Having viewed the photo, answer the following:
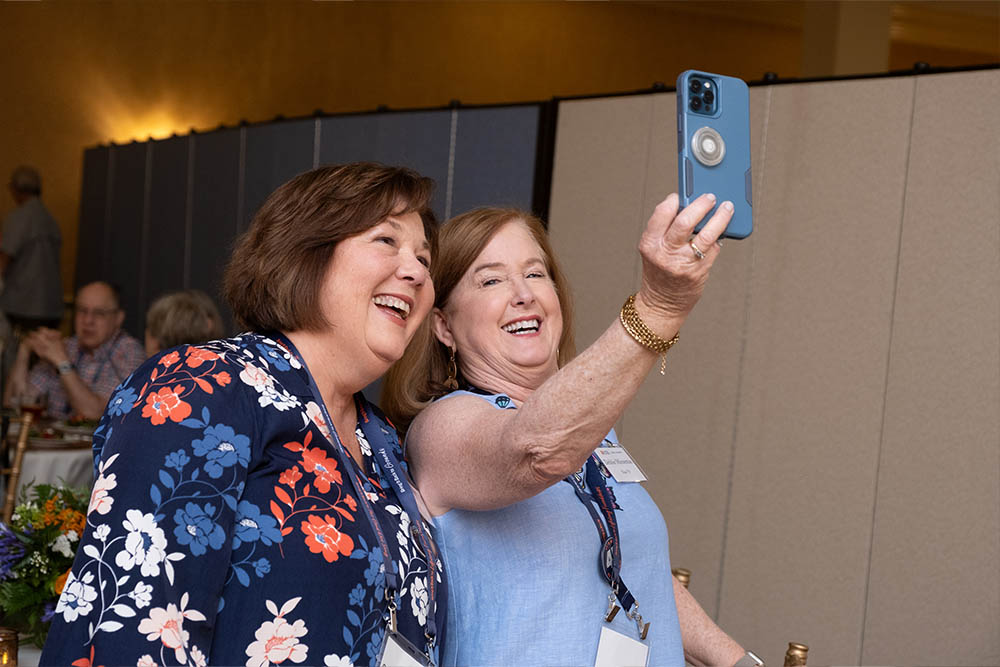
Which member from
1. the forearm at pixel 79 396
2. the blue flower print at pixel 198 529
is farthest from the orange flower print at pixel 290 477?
the forearm at pixel 79 396

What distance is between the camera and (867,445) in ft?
11.4

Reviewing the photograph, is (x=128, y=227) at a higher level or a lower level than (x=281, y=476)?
higher

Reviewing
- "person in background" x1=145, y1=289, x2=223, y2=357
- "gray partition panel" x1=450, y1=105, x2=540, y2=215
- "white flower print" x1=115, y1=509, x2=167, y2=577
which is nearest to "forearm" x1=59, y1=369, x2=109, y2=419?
"person in background" x1=145, y1=289, x2=223, y2=357

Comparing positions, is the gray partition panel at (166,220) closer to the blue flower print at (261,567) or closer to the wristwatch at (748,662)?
the wristwatch at (748,662)

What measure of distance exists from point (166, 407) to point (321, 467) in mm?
210

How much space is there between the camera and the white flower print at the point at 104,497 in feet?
3.51

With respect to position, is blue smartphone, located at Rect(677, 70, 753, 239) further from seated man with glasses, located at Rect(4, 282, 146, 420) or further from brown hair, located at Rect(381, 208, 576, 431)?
→ seated man with glasses, located at Rect(4, 282, 146, 420)

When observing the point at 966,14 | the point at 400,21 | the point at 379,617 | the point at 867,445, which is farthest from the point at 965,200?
the point at 400,21

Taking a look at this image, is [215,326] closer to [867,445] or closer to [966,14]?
[867,445]

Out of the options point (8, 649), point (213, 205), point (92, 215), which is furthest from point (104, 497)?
point (92, 215)

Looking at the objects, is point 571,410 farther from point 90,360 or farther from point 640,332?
point 90,360

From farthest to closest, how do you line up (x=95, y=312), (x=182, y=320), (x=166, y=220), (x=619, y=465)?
(x=166, y=220) < (x=95, y=312) < (x=182, y=320) < (x=619, y=465)

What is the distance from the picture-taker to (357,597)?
1195 mm

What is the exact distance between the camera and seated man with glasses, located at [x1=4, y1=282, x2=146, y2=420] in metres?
4.73
